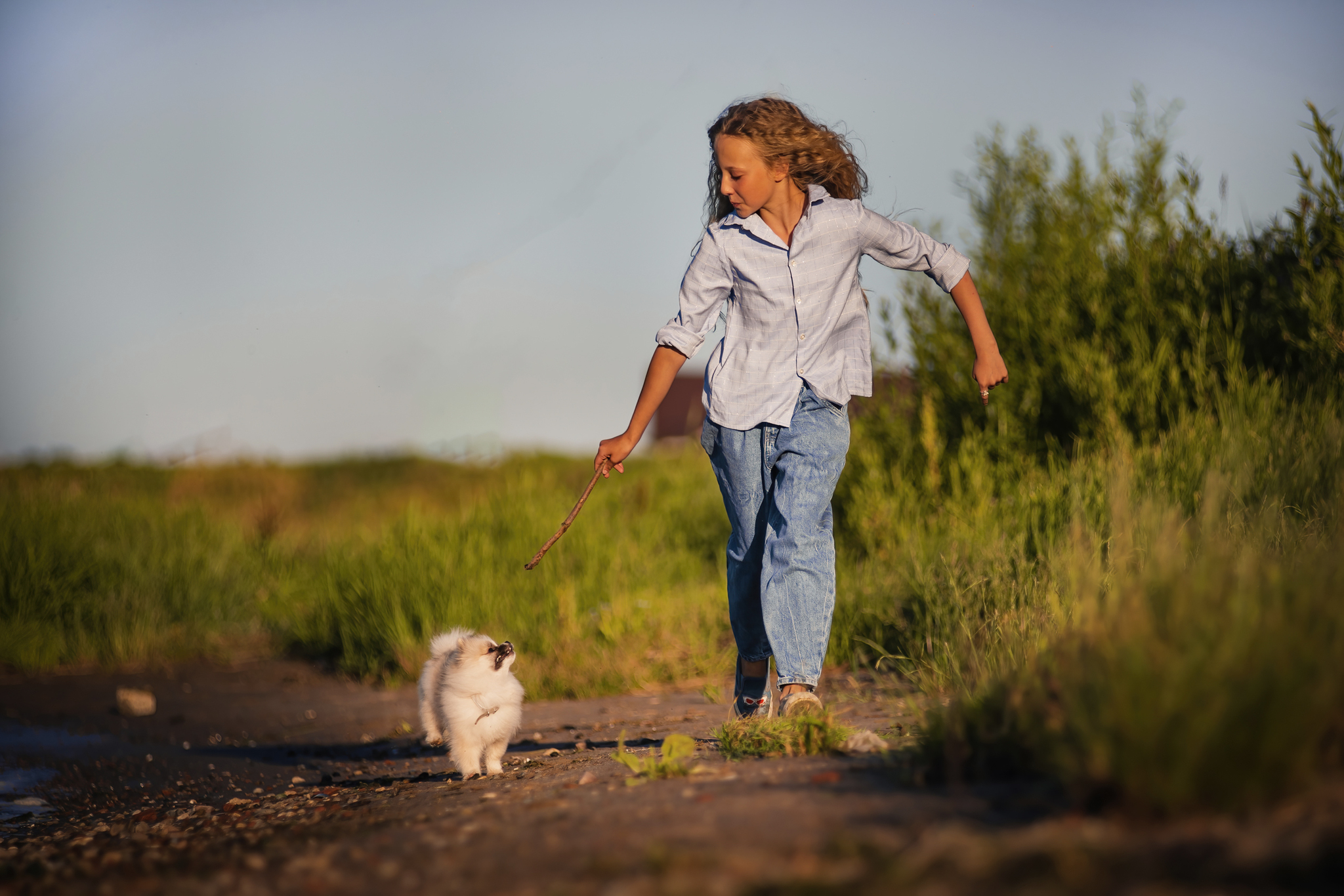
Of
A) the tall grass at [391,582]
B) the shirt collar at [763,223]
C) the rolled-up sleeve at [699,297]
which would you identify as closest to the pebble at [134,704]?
the tall grass at [391,582]

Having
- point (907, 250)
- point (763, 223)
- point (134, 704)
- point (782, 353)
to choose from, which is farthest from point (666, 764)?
point (134, 704)

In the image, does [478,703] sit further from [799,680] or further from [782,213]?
[782,213]

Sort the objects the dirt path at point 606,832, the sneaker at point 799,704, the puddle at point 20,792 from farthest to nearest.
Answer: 1. the puddle at point 20,792
2. the sneaker at point 799,704
3. the dirt path at point 606,832

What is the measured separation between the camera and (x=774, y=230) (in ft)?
12.8

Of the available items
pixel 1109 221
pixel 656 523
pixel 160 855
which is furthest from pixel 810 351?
pixel 656 523

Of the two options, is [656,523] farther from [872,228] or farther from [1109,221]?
[872,228]

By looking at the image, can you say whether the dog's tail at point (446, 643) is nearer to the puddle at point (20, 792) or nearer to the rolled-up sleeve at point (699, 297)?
the rolled-up sleeve at point (699, 297)

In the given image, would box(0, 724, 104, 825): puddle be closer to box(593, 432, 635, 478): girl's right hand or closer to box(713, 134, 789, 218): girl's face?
box(593, 432, 635, 478): girl's right hand

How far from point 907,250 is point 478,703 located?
2.49 metres

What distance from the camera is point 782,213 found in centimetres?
394

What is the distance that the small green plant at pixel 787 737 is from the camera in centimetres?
322

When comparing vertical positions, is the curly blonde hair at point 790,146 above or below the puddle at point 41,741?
above

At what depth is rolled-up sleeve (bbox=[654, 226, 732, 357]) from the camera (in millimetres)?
3957

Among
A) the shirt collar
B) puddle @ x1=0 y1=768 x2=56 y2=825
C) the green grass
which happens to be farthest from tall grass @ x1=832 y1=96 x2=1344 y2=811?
puddle @ x1=0 y1=768 x2=56 y2=825
